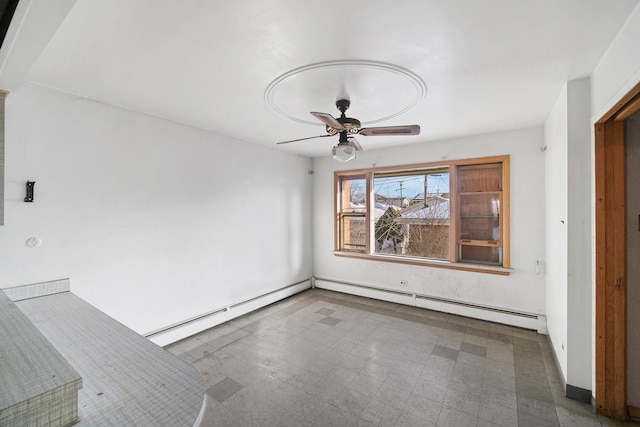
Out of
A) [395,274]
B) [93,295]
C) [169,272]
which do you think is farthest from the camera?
[395,274]

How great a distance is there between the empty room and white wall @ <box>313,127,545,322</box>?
0.03 metres

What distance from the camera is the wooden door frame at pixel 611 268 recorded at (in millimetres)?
1981

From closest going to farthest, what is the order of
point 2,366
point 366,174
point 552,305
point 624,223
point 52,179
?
1. point 2,366
2. point 624,223
3. point 52,179
4. point 552,305
5. point 366,174

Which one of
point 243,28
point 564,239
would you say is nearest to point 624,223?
point 564,239

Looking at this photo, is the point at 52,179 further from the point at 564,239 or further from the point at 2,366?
the point at 564,239

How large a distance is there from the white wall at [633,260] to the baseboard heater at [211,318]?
154 inches

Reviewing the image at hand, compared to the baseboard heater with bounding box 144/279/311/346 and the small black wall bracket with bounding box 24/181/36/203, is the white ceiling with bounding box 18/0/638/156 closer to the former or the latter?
the small black wall bracket with bounding box 24/181/36/203

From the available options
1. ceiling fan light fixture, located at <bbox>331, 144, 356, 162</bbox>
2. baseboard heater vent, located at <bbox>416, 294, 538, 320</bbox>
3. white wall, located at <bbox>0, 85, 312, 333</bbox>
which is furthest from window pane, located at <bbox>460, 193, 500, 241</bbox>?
white wall, located at <bbox>0, 85, 312, 333</bbox>

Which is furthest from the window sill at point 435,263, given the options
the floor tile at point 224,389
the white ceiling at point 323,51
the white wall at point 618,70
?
the floor tile at point 224,389

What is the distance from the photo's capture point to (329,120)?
223 cm

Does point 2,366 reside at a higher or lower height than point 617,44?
lower

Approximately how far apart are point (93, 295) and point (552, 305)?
15.0ft

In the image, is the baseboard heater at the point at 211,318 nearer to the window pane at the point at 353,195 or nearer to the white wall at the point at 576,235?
the window pane at the point at 353,195

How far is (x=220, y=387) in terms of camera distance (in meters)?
2.44
